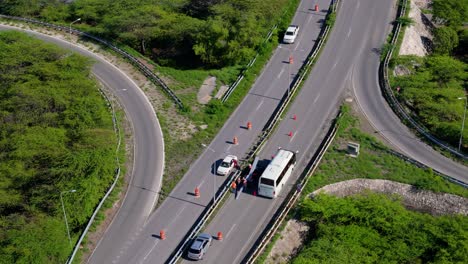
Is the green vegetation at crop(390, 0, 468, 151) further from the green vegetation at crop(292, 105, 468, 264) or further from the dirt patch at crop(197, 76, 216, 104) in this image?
the dirt patch at crop(197, 76, 216, 104)

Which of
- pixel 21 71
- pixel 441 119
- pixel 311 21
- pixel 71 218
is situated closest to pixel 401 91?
pixel 441 119

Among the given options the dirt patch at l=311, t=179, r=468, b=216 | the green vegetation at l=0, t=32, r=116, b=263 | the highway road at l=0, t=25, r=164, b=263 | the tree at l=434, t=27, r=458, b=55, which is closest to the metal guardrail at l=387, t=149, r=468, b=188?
the dirt patch at l=311, t=179, r=468, b=216

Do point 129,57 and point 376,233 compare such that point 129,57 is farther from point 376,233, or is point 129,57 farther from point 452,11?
point 452,11

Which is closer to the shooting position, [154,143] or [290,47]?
[154,143]

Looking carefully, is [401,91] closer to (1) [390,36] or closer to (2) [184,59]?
(1) [390,36]

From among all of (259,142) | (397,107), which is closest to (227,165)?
(259,142)

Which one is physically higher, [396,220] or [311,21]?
[311,21]
